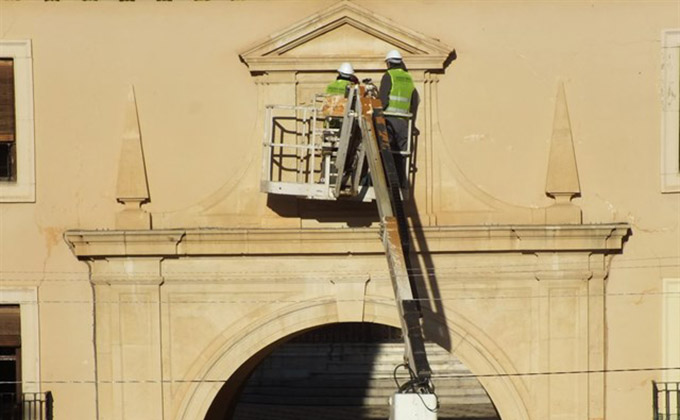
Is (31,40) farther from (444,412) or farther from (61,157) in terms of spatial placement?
(444,412)

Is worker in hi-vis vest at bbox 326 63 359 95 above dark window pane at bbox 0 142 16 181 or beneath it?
above

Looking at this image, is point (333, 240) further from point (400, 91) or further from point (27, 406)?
point (27, 406)

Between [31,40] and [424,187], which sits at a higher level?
[31,40]

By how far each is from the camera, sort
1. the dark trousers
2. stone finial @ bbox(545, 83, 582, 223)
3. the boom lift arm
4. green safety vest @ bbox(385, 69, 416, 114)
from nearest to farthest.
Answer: the boom lift arm, green safety vest @ bbox(385, 69, 416, 114), the dark trousers, stone finial @ bbox(545, 83, 582, 223)

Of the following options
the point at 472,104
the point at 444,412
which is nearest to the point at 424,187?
the point at 472,104

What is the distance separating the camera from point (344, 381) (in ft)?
129

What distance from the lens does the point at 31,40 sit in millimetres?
22828

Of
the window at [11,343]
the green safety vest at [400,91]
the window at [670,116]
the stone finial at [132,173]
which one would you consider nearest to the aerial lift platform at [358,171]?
the green safety vest at [400,91]

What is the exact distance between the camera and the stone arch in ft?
74.4

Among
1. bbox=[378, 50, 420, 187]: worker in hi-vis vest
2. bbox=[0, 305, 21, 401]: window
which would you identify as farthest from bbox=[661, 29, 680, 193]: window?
bbox=[0, 305, 21, 401]: window

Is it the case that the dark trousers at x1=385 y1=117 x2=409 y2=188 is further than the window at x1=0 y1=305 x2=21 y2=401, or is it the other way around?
the window at x1=0 y1=305 x2=21 y2=401

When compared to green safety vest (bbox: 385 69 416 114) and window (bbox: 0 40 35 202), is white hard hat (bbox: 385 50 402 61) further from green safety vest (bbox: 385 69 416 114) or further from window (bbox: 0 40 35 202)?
window (bbox: 0 40 35 202)

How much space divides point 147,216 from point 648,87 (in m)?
5.69

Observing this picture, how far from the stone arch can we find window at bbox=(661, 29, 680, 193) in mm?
2668
